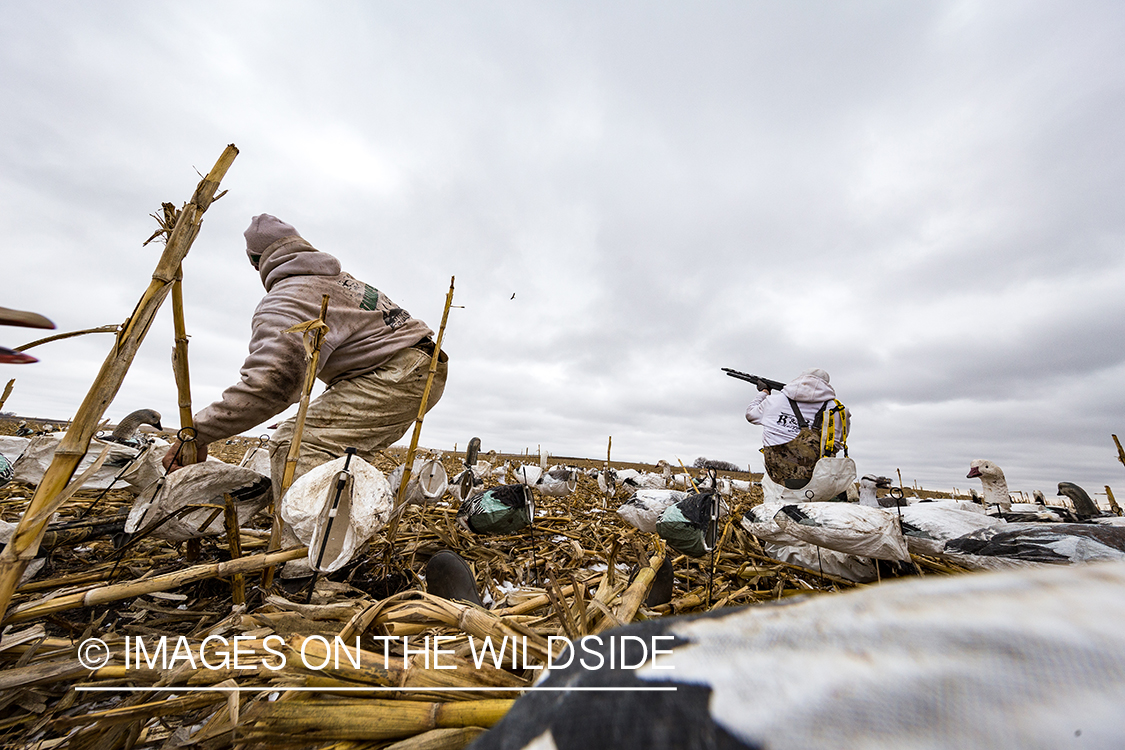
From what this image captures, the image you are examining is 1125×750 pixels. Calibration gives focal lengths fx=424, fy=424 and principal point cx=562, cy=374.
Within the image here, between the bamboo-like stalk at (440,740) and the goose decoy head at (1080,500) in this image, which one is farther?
the goose decoy head at (1080,500)

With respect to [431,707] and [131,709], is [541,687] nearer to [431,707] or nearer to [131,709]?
[431,707]

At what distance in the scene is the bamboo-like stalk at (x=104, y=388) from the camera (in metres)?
1.02

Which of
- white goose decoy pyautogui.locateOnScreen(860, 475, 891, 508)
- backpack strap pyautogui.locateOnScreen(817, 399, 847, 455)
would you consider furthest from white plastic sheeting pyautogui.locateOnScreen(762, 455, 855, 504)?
backpack strap pyautogui.locateOnScreen(817, 399, 847, 455)

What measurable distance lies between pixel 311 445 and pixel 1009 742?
135 inches

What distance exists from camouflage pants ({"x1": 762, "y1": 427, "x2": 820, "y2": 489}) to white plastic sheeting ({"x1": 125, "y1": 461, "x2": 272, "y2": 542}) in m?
5.44

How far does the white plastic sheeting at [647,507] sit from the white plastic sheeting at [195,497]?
3415 mm

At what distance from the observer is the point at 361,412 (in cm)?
316

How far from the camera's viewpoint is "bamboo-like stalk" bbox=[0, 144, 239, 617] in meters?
1.02

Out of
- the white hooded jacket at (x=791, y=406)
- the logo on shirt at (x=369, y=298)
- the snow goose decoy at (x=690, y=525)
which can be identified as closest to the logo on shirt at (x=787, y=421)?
the white hooded jacket at (x=791, y=406)

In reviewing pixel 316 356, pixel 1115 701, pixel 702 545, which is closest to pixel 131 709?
pixel 316 356

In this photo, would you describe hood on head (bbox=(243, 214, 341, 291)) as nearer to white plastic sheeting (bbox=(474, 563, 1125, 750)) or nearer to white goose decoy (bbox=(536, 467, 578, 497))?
white plastic sheeting (bbox=(474, 563, 1125, 750))

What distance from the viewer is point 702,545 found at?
313cm

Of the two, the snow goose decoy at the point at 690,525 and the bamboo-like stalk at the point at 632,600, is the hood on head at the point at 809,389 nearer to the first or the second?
the snow goose decoy at the point at 690,525

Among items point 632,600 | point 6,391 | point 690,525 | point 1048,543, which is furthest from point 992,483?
point 6,391
